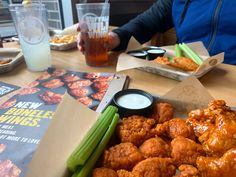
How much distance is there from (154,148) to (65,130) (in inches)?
9.3

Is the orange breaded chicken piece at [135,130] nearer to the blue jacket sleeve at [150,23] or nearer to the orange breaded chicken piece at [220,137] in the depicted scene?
the orange breaded chicken piece at [220,137]

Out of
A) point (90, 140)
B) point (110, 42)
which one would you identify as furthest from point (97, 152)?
point (110, 42)

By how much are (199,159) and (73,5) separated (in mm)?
2082

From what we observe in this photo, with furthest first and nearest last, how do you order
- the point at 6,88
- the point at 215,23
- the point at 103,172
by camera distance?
the point at 215,23 < the point at 6,88 < the point at 103,172

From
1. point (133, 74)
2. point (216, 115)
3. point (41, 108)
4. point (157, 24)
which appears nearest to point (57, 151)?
point (41, 108)

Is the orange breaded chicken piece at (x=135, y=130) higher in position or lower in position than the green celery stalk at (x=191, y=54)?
lower

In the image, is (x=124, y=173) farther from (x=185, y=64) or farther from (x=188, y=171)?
(x=185, y=64)

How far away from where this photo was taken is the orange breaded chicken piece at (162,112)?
74cm

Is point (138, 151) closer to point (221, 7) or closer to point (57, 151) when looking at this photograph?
point (57, 151)

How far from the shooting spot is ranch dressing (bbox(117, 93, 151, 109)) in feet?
2.49

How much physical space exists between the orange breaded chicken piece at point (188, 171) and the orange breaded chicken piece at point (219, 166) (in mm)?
16

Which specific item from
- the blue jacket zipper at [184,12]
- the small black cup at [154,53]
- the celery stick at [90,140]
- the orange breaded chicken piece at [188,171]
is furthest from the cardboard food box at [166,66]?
the blue jacket zipper at [184,12]

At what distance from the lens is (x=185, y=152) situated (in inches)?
24.2

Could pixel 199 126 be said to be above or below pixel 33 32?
below
